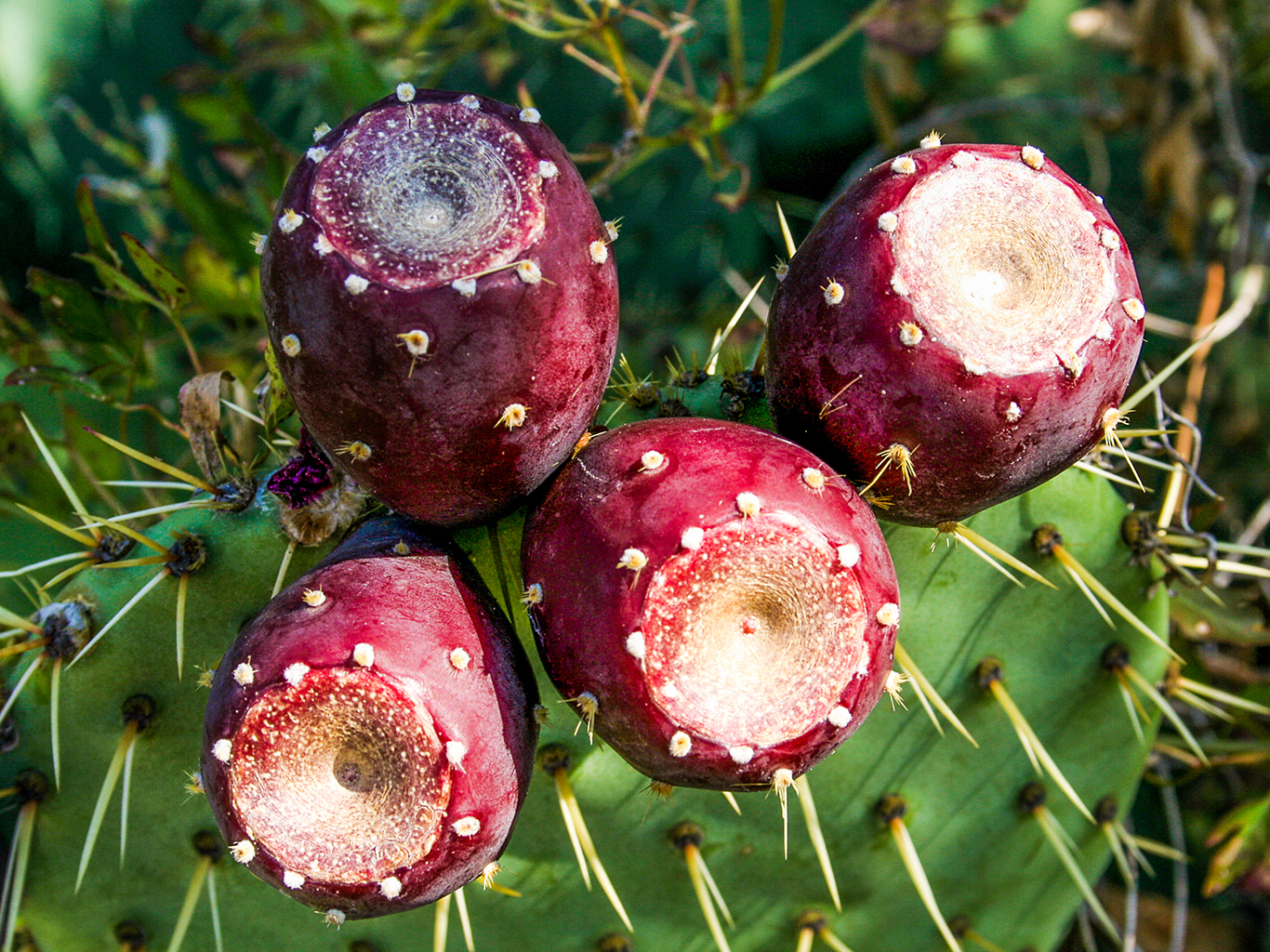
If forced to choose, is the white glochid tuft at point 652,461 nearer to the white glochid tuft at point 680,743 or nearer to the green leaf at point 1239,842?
the white glochid tuft at point 680,743

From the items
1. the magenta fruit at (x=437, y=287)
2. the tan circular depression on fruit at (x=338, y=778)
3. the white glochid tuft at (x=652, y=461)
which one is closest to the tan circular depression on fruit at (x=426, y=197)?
the magenta fruit at (x=437, y=287)

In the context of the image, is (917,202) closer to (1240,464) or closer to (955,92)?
(955,92)

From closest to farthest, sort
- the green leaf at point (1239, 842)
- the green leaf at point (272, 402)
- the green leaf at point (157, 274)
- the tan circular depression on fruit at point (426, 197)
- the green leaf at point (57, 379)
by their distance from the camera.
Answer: the tan circular depression on fruit at point (426, 197) < the green leaf at point (272, 402) < the green leaf at point (157, 274) < the green leaf at point (57, 379) < the green leaf at point (1239, 842)

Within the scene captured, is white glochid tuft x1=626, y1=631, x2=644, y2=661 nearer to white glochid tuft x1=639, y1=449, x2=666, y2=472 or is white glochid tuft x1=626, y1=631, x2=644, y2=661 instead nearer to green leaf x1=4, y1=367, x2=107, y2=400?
white glochid tuft x1=639, y1=449, x2=666, y2=472

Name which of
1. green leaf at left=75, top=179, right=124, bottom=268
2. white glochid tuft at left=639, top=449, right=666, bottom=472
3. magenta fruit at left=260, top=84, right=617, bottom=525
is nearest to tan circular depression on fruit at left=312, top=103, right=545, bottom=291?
magenta fruit at left=260, top=84, right=617, bottom=525

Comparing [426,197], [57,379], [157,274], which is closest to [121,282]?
[157,274]
